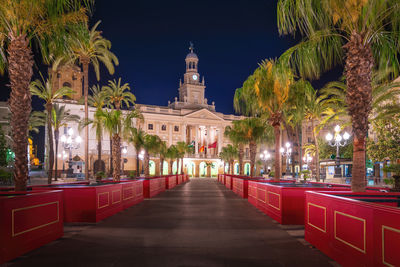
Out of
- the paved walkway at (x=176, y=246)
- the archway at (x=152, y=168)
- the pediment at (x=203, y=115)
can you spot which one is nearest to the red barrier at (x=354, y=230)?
the paved walkway at (x=176, y=246)

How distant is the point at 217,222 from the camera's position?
36.2ft

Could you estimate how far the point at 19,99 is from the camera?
10.0 meters

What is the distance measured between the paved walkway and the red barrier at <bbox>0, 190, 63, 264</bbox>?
0.22 m

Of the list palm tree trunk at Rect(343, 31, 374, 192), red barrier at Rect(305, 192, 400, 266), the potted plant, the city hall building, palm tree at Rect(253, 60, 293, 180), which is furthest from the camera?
the city hall building

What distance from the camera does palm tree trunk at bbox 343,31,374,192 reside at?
9109 millimetres

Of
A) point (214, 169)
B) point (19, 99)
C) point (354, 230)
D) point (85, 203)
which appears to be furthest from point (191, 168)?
point (354, 230)

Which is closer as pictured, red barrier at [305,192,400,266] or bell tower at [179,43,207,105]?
red barrier at [305,192,400,266]

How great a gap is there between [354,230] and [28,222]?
6.34m

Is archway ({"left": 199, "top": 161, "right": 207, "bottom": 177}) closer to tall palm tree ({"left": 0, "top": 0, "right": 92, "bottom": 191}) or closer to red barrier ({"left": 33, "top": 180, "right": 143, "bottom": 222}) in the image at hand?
red barrier ({"left": 33, "top": 180, "right": 143, "bottom": 222})

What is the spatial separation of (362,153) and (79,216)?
891 centimetres

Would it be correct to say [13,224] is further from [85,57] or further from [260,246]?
[85,57]

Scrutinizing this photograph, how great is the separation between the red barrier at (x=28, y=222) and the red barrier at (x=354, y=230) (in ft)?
20.3

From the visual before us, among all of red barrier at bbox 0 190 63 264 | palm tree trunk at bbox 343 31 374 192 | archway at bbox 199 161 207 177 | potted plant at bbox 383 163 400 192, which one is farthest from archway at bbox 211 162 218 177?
red barrier at bbox 0 190 63 264

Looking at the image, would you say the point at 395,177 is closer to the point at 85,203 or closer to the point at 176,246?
the point at 176,246
